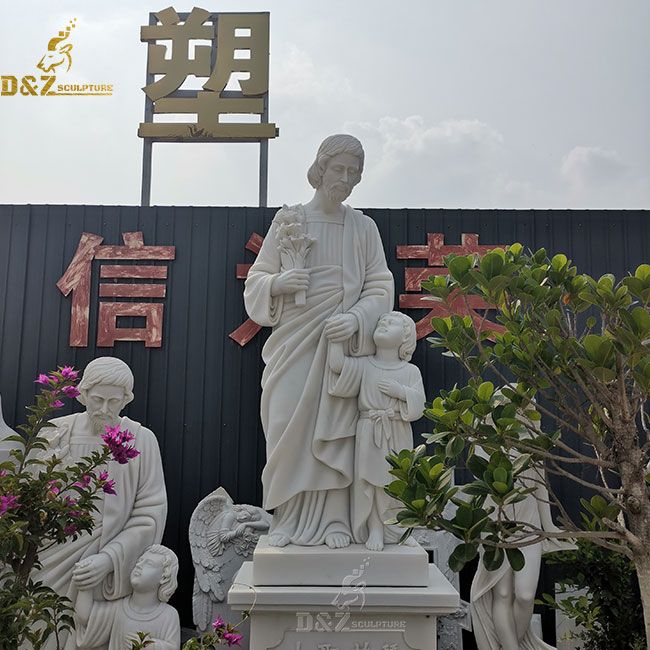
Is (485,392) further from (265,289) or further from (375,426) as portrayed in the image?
(265,289)

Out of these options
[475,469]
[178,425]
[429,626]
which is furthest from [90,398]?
[475,469]

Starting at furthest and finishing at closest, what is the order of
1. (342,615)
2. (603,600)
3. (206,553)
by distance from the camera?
(206,553) → (603,600) → (342,615)

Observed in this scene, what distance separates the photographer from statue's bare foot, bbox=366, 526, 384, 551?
301 cm

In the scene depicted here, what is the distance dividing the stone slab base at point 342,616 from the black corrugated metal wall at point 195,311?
1.79 meters

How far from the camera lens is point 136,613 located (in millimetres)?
3400

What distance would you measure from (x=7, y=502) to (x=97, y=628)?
1973 mm

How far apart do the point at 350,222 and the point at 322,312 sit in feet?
1.57

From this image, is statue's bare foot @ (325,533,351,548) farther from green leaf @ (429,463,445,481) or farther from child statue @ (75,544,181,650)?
green leaf @ (429,463,445,481)

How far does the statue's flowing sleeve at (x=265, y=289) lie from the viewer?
131 inches

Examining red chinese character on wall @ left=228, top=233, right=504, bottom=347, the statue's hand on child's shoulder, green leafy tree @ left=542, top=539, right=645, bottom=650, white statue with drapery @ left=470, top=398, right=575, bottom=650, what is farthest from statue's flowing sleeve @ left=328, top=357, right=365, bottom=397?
green leafy tree @ left=542, top=539, right=645, bottom=650

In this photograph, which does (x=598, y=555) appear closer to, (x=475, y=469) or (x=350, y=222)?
(x=350, y=222)

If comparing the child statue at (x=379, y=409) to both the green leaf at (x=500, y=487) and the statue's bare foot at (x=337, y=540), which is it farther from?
the green leaf at (x=500, y=487)

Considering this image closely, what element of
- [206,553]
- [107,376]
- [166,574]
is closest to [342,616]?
[166,574]

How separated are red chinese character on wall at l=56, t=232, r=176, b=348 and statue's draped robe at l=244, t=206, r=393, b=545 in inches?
59.4
